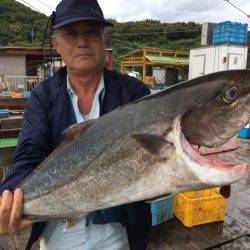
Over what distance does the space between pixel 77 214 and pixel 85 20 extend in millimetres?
1315

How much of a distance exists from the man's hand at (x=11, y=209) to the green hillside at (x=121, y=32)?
153 feet

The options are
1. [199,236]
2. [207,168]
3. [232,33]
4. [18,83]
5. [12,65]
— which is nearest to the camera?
[207,168]

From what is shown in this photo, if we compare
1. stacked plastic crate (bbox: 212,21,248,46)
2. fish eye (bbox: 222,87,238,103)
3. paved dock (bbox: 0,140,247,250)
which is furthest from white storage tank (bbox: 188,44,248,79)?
fish eye (bbox: 222,87,238,103)

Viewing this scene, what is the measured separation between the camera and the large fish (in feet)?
5.86

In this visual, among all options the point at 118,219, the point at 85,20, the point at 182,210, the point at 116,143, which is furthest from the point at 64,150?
the point at 182,210

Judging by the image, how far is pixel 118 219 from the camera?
2.63m

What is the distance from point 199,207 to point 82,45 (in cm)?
352

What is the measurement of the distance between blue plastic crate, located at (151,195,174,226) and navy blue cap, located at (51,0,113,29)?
10.6 ft

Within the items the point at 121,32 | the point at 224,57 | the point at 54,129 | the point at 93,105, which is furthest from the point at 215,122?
the point at 121,32

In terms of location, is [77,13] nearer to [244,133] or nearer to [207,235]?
[207,235]

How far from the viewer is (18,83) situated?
19.9 meters

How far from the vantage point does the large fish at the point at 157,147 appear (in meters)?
1.79

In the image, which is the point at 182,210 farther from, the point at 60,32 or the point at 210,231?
the point at 60,32

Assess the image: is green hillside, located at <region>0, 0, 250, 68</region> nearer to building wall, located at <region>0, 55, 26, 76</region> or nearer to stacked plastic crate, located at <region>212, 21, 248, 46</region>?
stacked plastic crate, located at <region>212, 21, 248, 46</region>
